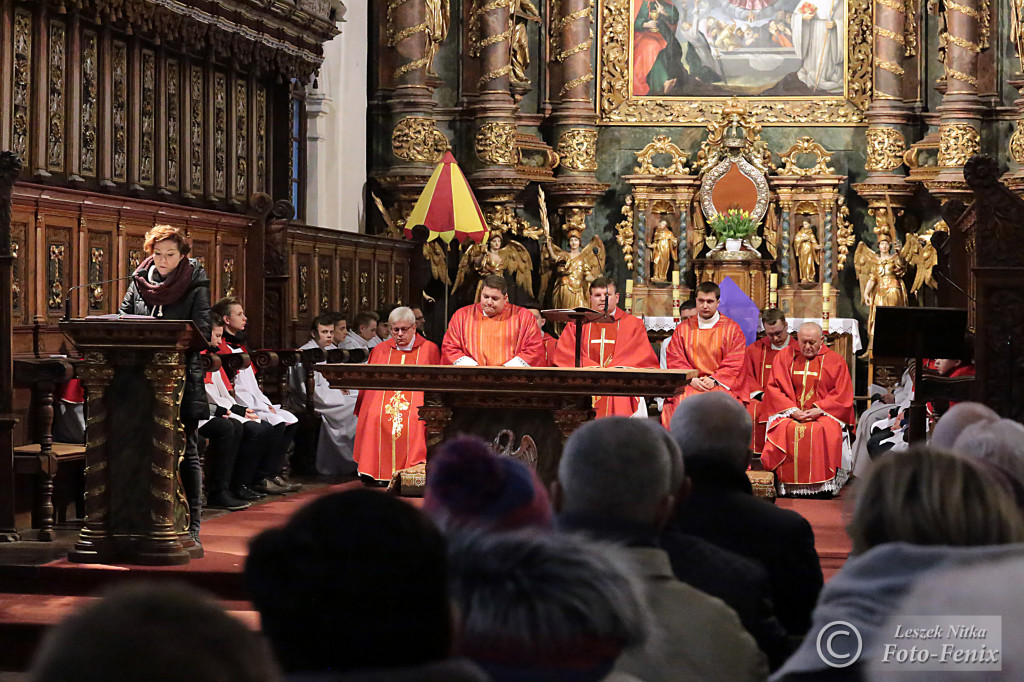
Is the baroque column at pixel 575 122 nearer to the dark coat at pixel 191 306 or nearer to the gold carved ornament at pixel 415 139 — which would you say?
the gold carved ornament at pixel 415 139

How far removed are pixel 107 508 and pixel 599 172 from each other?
10.9m

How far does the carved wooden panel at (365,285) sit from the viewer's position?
1427cm

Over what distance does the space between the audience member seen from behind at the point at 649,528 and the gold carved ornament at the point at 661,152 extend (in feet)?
43.8

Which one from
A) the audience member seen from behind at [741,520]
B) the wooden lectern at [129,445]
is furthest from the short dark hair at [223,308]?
the audience member seen from behind at [741,520]

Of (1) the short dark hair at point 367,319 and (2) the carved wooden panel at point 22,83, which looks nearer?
(2) the carved wooden panel at point 22,83

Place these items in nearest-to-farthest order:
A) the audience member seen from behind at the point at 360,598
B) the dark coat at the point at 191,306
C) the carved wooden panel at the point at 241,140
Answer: the audience member seen from behind at the point at 360,598, the dark coat at the point at 191,306, the carved wooden panel at the point at 241,140

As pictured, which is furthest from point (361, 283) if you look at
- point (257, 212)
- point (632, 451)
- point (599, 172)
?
point (632, 451)

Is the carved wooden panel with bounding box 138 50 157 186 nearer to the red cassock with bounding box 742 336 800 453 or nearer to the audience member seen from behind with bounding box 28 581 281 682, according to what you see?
the red cassock with bounding box 742 336 800 453

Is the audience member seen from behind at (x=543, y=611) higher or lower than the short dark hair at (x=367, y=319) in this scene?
lower

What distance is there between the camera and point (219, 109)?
42.9 ft

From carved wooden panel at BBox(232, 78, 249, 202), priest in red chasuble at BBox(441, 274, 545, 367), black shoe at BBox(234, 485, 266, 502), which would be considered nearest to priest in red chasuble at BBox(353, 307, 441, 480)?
priest in red chasuble at BBox(441, 274, 545, 367)

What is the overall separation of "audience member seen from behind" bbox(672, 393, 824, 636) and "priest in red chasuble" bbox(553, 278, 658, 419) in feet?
20.0

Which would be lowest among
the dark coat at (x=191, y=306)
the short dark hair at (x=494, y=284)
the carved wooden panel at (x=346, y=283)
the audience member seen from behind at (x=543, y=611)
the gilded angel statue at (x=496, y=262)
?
the audience member seen from behind at (x=543, y=611)

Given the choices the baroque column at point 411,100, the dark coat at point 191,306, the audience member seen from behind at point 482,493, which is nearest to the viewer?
the audience member seen from behind at point 482,493
